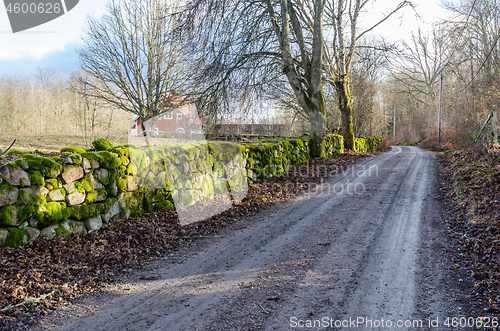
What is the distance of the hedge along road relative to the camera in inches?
113

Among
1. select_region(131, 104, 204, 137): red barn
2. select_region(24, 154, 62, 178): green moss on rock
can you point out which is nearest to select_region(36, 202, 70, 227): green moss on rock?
select_region(24, 154, 62, 178): green moss on rock

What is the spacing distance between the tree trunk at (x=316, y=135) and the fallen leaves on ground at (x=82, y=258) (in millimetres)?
7679

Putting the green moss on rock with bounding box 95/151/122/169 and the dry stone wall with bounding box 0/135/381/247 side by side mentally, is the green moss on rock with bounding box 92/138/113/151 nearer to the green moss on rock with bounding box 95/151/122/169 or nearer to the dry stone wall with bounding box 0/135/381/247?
the dry stone wall with bounding box 0/135/381/247

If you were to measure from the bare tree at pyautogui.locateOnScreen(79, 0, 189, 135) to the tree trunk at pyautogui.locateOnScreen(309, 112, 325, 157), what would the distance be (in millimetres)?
6669

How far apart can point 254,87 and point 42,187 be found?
8.52 metres

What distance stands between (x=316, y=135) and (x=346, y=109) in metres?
4.97

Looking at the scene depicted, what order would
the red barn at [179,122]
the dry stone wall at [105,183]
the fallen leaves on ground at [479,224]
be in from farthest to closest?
the red barn at [179,122] < the dry stone wall at [105,183] < the fallen leaves on ground at [479,224]

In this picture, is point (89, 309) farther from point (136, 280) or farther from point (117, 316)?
point (136, 280)

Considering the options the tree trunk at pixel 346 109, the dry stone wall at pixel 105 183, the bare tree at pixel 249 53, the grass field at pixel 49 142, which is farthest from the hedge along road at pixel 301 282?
the tree trunk at pixel 346 109

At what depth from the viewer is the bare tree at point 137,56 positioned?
1494 centimetres

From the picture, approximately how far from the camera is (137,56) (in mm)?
15234

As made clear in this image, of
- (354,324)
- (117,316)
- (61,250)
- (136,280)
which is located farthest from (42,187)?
(354,324)

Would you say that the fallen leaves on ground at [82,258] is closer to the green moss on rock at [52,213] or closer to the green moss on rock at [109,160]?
the green moss on rock at [52,213]

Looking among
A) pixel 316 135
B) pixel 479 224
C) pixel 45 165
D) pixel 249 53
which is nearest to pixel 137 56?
pixel 249 53
